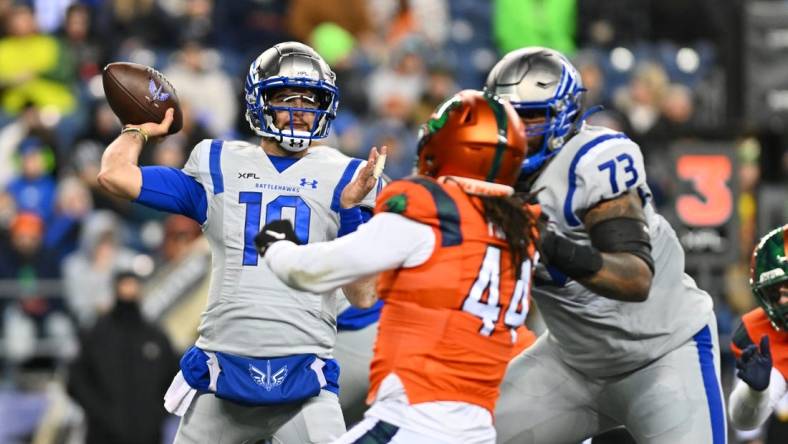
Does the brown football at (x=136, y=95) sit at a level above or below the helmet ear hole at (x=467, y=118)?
below

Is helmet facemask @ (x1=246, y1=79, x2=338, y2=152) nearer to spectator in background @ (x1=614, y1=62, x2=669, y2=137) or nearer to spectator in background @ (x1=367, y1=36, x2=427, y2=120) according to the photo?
spectator in background @ (x1=367, y1=36, x2=427, y2=120)

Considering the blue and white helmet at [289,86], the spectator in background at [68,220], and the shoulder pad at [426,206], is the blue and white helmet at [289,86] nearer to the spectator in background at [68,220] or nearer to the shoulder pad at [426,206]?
the shoulder pad at [426,206]

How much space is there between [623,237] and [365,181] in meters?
0.87

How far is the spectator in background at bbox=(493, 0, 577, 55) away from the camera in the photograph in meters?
14.2

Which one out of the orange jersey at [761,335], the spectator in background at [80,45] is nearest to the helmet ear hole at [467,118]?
the orange jersey at [761,335]

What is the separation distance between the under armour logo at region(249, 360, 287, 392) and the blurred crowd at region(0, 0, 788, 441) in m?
4.63

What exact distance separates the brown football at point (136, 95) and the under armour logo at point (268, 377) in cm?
91

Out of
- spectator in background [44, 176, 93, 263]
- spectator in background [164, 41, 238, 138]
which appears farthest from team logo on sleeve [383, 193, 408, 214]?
spectator in background [164, 41, 238, 138]

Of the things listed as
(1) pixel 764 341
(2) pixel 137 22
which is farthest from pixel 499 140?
(2) pixel 137 22

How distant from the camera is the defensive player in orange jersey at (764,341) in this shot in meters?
5.82

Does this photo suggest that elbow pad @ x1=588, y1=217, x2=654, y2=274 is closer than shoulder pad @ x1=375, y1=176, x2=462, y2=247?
No

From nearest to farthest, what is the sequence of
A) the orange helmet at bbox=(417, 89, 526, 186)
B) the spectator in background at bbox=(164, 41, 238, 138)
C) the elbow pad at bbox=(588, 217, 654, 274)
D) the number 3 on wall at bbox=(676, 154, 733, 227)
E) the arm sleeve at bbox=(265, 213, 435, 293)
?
1. the arm sleeve at bbox=(265, 213, 435, 293)
2. the orange helmet at bbox=(417, 89, 526, 186)
3. the elbow pad at bbox=(588, 217, 654, 274)
4. the number 3 on wall at bbox=(676, 154, 733, 227)
5. the spectator in background at bbox=(164, 41, 238, 138)

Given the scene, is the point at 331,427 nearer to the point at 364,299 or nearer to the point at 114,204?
the point at 364,299

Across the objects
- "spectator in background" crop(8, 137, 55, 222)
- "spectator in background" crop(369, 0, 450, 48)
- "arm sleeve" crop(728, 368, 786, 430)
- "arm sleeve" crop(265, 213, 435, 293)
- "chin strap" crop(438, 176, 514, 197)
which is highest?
"chin strap" crop(438, 176, 514, 197)
